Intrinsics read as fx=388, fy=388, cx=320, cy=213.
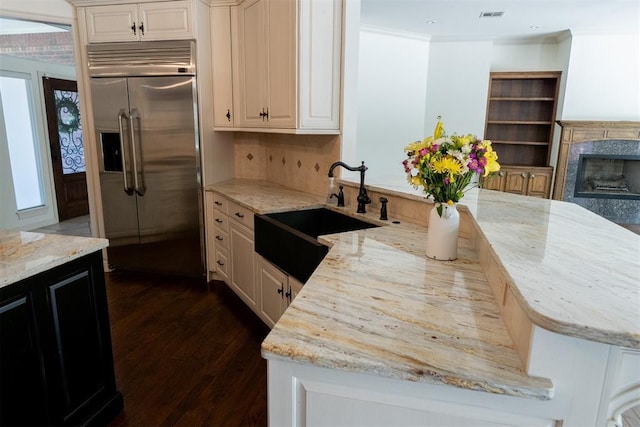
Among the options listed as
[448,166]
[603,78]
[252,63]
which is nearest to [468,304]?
[448,166]

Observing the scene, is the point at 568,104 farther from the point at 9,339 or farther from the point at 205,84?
the point at 9,339

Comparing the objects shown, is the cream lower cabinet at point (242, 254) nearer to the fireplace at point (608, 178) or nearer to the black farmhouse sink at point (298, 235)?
the black farmhouse sink at point (298, 235)

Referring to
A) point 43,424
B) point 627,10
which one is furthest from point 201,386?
point 627,10

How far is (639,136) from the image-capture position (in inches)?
212

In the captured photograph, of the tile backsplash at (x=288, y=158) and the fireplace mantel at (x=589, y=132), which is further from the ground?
the fireplace mantel at (x=589, y=132)

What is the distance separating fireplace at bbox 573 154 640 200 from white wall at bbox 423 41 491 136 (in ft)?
5.49

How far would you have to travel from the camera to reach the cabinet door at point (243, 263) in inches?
115

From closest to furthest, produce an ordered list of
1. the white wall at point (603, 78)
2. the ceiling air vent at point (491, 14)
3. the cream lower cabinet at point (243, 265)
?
the cream lower cabinet at point (243, 265) → the ceiling air vent at point (491, 14) → the white wall at point (603, 78)

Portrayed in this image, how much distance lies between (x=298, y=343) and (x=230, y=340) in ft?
5.88

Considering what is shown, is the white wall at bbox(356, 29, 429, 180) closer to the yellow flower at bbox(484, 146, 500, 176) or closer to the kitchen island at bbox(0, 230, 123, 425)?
the yellow flower at bbox(484, 146, 500, 176)

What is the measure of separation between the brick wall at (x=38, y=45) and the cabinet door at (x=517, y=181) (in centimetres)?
633

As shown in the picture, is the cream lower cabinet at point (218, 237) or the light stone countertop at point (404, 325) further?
the cream lower cabinet at point (218, 237)

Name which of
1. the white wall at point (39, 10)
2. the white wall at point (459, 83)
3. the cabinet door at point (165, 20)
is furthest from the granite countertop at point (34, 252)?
the white wall at point (459, 83)

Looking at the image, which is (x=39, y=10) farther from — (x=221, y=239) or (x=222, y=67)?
(x=221, y=239)
